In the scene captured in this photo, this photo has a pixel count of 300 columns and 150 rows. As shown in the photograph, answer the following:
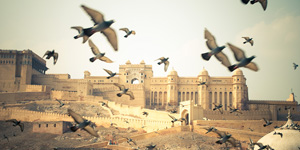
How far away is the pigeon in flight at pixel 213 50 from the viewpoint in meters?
13.2

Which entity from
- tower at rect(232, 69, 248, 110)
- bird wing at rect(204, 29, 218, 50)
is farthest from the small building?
bird wing at rect(204, 29, 218, 50)

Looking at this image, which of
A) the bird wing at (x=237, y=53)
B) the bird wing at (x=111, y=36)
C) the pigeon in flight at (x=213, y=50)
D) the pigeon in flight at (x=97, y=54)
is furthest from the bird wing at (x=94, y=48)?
the bird wing at (x=237, y=53)

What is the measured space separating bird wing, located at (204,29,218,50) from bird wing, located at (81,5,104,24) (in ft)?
13.9

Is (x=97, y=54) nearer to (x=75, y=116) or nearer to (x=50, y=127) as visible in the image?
(x=75, y=116)

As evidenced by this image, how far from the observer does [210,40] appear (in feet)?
45.1

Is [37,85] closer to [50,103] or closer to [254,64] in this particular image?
[50,103]

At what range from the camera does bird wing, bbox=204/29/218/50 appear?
13578 mm

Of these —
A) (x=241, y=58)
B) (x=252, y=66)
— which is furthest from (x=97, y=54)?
(x=252, y=66)

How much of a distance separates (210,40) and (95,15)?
187 inches

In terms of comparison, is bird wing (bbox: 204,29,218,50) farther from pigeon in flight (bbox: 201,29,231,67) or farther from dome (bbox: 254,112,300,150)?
dome (bbox: 254,112,300,150)

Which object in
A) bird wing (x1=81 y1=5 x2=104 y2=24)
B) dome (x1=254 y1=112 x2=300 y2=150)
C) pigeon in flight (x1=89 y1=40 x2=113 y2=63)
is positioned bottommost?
dome (x1=254 y1=112 x2=300 y2=150)

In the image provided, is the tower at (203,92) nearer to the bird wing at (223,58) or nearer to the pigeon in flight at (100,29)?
the bird wing at (223,58)

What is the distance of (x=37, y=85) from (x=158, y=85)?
2686 cm

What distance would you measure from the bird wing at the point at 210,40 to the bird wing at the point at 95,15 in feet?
13.9
